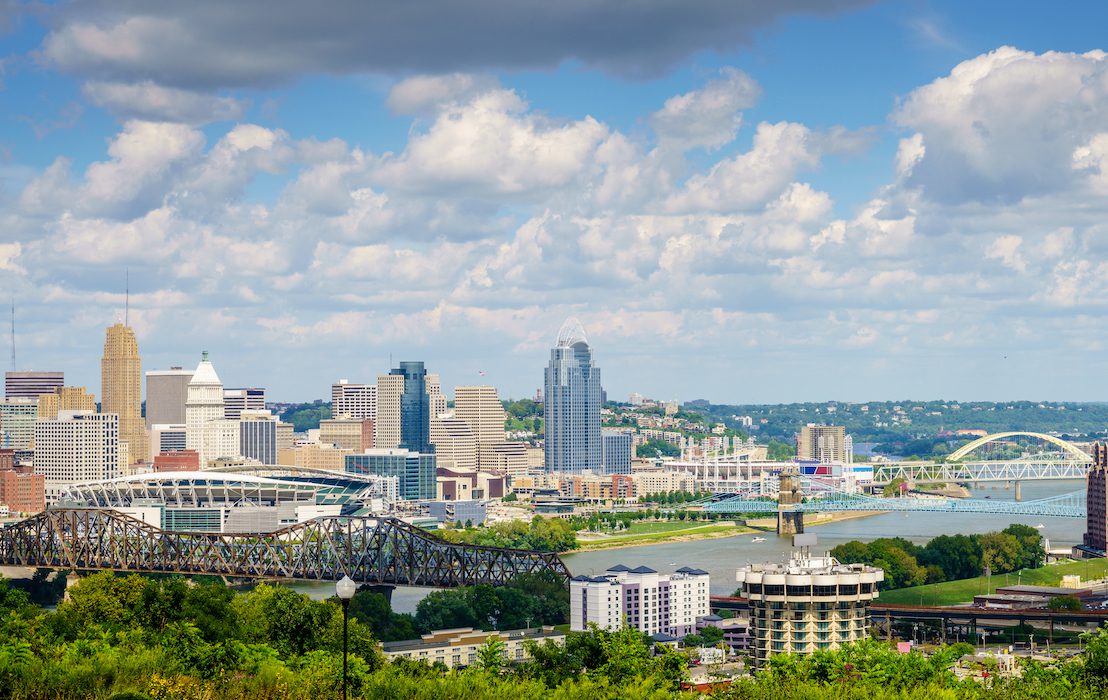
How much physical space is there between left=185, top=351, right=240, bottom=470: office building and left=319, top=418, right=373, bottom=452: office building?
11.0m

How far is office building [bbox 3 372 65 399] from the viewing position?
195125mm

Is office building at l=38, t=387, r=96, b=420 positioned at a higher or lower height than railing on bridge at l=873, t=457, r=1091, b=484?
higher

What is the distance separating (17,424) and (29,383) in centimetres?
2462

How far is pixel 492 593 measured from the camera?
67.8 m

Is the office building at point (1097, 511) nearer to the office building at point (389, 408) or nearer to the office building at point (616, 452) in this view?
the office building at point (389, 408)

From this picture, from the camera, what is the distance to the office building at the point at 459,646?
5366 centimetres

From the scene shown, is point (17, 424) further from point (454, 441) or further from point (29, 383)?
point (454, 441)

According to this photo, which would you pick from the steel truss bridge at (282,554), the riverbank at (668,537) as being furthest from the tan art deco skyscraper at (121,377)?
the steel truss bridge at (282,554)

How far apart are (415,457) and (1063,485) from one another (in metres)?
69.8

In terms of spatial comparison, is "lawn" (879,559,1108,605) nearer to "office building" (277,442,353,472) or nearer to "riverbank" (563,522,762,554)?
"riverbank" (563,522,762,554)

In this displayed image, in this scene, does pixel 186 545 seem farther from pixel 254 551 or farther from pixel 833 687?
pixel 833 687

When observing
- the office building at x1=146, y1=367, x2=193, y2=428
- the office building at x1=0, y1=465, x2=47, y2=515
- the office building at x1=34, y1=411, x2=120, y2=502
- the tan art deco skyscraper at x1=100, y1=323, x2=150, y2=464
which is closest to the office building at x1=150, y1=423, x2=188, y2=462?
the tan art deco skyscraper at x1=100, y1=323, x2=150, y2=464

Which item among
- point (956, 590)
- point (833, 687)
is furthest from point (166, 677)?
point (956, 590)

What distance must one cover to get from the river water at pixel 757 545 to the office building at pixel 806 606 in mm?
32401
